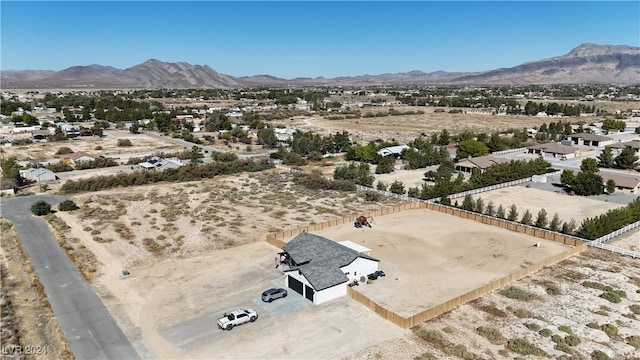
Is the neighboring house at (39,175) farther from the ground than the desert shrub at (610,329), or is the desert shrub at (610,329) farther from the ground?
the neighboring house at (39,175)

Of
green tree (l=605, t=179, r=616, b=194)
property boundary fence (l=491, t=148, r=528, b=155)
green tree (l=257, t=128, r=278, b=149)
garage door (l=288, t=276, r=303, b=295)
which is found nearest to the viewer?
garage door (l=288, t=276, r=303, b=295)

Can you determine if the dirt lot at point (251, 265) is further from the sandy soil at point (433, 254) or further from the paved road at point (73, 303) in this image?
the paved road at point (73, 303)

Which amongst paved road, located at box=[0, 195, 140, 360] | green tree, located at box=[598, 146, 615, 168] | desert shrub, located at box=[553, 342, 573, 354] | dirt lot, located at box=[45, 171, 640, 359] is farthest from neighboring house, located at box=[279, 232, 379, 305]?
green tree, located at box=[598, 146, 615, 168]

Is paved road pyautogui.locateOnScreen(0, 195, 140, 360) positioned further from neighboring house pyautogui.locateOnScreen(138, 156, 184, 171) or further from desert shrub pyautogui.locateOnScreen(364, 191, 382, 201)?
desert shrub pyautogui.locateOnScreen(364, 191, 382, 201)

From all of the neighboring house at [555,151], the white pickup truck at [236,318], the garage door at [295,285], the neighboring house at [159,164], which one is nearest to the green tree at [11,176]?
the neighboring house at [159,164]

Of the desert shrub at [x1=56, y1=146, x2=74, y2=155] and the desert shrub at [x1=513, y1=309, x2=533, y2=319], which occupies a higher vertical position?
the desert shrub at [x1=56, y1=146, x2=74, y2=155]

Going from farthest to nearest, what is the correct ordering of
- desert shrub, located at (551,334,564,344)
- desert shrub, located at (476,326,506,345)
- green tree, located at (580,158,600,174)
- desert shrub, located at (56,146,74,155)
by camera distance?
desert shrub, located at (56,146,74,155)
green tree, located at (580,158,600,174)
desert shrub, located at (476,326,506,345)
desert shrub, located at (551,334,564,344)

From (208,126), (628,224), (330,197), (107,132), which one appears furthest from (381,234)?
(107,132)

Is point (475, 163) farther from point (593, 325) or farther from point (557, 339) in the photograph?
point (557, 339)
